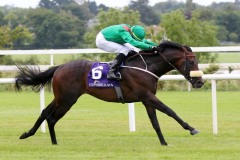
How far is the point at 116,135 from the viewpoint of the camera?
10609 mm

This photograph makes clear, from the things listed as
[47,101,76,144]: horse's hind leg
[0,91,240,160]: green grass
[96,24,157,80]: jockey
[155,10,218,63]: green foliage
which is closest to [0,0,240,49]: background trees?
[155,10,218,63]: green foliage

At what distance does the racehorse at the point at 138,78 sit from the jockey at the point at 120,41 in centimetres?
12

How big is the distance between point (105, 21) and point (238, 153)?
88.4 ft

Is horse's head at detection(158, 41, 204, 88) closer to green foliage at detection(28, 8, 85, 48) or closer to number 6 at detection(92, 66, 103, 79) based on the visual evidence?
number 6 at detection(92, 66, 103, 79)

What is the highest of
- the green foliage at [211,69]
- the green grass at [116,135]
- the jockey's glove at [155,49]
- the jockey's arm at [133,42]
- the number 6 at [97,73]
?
the jockey's arm at [133,42]

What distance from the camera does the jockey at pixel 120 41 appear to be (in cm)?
952

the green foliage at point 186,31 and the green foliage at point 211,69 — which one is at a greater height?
the green foliage at point 211,69

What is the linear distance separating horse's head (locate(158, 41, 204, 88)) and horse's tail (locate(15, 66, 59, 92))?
160cm

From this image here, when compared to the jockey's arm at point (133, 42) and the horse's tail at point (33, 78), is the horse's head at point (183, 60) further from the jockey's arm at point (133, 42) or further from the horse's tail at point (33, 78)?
the horse's tail at point (33, 78)

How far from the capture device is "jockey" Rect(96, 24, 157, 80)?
9.52 meters

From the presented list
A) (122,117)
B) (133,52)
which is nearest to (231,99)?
(122,117)

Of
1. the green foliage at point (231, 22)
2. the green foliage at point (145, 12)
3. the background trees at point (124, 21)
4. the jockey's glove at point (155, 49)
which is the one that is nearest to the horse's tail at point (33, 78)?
the jockey's glove at point (155, 49)

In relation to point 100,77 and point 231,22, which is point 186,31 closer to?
point 100,77

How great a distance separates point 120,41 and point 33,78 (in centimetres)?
140
